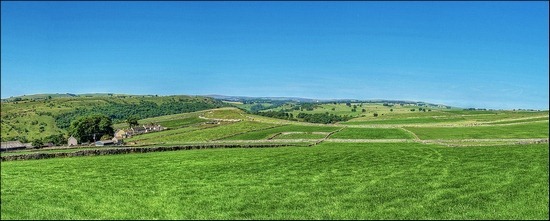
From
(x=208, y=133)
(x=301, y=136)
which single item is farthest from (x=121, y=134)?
(x=301, y=136)

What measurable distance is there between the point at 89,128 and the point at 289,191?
94095mm

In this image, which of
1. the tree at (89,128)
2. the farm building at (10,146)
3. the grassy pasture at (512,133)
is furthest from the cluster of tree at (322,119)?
the farm building at (10,146)

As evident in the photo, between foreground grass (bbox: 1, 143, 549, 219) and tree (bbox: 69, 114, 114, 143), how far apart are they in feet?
255

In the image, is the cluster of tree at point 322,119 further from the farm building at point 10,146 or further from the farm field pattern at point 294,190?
the farm field pattern at point 294,190

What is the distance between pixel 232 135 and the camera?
8888cm

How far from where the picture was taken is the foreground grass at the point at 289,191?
16828 millimetres

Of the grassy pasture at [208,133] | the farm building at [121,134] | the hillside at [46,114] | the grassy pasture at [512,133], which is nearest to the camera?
the grassy pasture at [512,133]

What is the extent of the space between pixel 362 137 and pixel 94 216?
6459cm

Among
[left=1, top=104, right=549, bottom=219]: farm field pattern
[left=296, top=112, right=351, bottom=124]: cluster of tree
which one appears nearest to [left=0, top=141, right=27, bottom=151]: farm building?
[left=1, top=104, right=549, bottom=219]: farm field pattern

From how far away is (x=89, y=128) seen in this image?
103750 millimetres

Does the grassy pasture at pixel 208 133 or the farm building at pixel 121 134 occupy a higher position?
the grassy pasture at pixel 208 133

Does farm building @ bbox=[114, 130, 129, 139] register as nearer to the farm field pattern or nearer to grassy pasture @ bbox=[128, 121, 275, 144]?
grassy pasture @ bbox=[128, 121, 275, 144]

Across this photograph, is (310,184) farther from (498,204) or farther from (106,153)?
(106,153)

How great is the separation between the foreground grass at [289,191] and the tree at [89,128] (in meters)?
77.8
